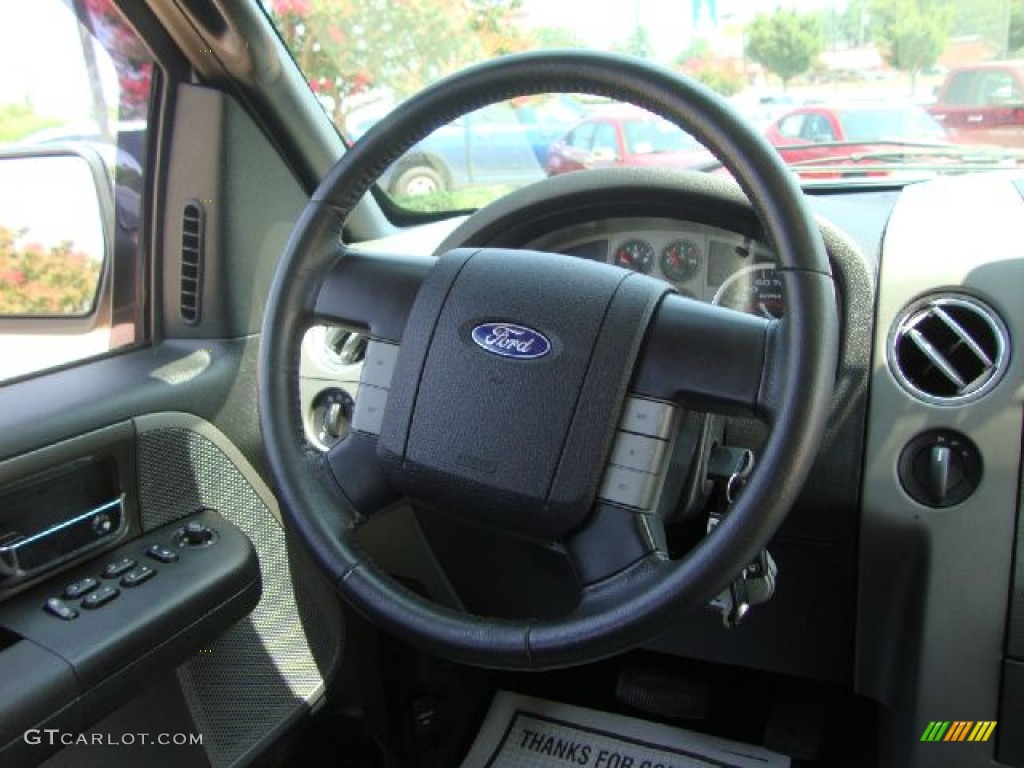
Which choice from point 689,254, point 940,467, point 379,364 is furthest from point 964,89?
point 379,364

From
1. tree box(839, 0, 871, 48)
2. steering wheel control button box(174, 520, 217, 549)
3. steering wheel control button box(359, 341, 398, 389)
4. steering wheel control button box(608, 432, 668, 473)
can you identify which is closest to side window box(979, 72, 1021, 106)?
tree box(839, 0, 871, 48)

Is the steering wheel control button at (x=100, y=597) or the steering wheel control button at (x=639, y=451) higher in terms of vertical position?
the steering wheel control button at (x=639, y=451)

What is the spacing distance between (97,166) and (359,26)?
598mm

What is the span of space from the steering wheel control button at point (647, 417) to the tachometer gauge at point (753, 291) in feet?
1.76

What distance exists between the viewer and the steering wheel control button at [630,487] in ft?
3.81

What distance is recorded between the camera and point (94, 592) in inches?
56.6

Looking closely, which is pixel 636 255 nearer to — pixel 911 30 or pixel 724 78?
pixel 724 78

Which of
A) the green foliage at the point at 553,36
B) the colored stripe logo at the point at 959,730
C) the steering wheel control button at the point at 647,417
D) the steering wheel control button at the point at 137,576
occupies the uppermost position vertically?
the green foliage at the point at 553,36

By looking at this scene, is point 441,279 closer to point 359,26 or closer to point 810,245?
point 810,245

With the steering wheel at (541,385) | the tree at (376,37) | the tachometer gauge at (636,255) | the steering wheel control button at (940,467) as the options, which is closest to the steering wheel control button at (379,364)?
the steering wheel at (541,385)

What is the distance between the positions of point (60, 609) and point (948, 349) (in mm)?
1373

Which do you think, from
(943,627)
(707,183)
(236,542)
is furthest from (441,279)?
(943,627)

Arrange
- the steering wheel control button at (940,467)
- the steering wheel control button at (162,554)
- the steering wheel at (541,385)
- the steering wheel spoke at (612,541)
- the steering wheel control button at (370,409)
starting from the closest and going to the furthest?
the steering wheel at (541,385), the steering wheel spoke at (612,541), the steering wheel control button at (370,409), the steering wheel control button at (940,467), the steering wheel control button at (162,554)

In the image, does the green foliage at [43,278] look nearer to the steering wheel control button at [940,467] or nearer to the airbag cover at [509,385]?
the airbag cover at [509,385]
